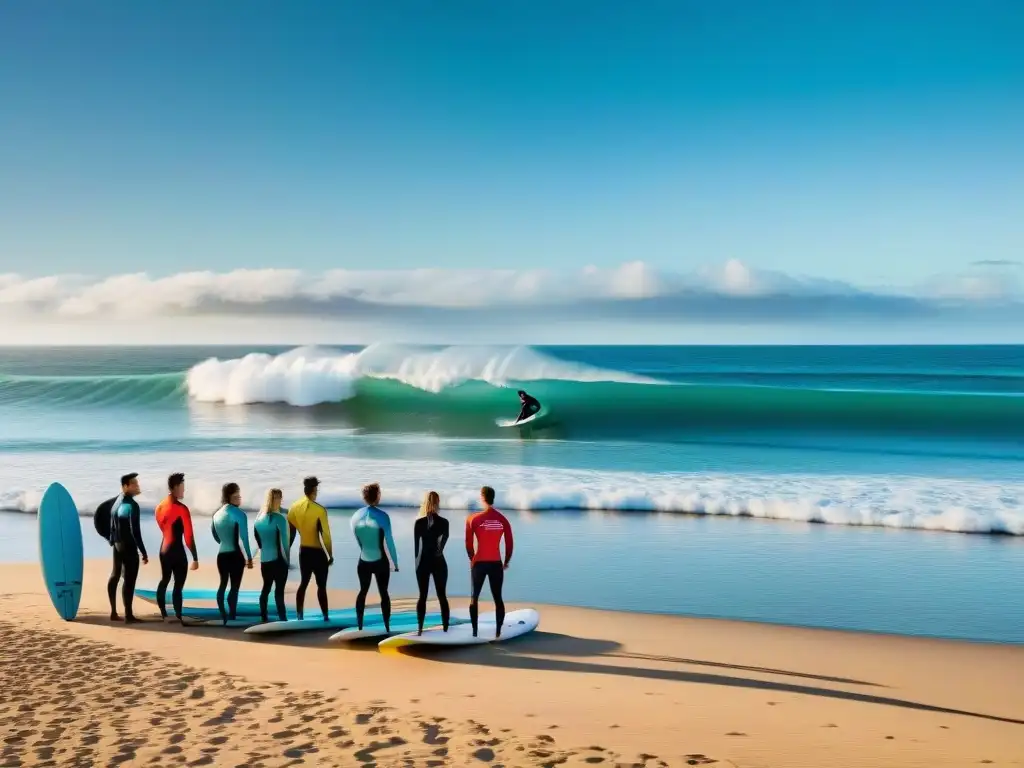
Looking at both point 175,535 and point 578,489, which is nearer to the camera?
point 175,535

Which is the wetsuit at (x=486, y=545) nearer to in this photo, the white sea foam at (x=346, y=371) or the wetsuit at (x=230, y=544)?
the wetsuit at (x=230, y=544)

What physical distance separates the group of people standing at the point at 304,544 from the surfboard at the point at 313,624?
0.21 feet

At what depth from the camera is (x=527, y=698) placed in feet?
17.7

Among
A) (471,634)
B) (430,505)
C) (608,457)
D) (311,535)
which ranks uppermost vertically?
(430,505)

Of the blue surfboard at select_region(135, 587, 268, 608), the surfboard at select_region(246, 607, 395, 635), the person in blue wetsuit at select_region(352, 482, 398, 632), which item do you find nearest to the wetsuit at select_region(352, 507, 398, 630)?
the person in blue wetsuit at select_region(352, 482, 398, 632)

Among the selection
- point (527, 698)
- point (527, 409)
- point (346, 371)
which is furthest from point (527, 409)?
point (527, 698)

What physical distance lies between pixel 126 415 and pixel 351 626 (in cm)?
2215

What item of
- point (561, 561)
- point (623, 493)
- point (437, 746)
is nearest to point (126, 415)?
point (623, 493)

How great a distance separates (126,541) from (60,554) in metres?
0.69

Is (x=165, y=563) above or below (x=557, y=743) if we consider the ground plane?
above

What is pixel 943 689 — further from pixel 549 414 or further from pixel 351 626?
pixel 549 414

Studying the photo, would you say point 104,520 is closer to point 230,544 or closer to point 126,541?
point 126,541

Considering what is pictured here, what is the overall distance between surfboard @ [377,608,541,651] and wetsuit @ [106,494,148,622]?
2126mm

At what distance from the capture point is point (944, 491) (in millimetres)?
13125
